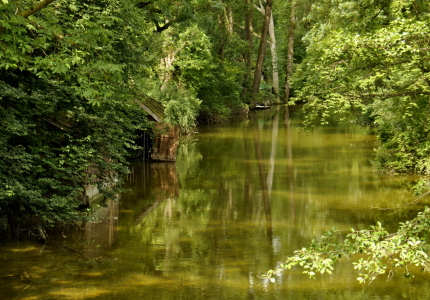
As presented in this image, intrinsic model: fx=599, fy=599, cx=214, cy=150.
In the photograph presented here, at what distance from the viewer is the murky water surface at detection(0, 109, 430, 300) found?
363 inches

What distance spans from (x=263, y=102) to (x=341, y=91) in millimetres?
39592

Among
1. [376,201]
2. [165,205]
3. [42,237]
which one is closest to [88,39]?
[42,237]

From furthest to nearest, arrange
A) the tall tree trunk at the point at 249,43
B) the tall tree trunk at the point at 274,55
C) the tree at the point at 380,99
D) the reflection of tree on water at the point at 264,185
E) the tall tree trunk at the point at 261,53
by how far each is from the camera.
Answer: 1. the tall tree trunk at the point at 274,55
2. the tall tree trunk at the point at 249,43
3. the tall tree trunk at the point at 261,53
4. the reflection of tree on water at the point at 264,185
5. the tree at the point at 380,99

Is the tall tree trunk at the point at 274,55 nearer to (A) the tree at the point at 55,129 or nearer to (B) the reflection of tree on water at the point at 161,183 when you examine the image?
(B) the reflection of tree on water at the point at 161,183

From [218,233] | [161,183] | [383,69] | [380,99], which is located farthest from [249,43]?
[380,99]

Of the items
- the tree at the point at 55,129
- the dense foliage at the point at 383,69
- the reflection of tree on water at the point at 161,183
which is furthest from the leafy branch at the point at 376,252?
the reflection of tree on water at the point at 161,183

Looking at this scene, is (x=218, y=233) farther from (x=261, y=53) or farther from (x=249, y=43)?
(x=249, y=43)

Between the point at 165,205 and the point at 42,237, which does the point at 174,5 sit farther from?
the point at 42,237

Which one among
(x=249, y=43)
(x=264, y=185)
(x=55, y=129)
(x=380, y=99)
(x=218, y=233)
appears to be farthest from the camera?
(x=249, y=43)

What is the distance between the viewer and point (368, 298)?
29.0 feet

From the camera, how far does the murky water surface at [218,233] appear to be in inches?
363

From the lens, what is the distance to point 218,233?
40.6 feet

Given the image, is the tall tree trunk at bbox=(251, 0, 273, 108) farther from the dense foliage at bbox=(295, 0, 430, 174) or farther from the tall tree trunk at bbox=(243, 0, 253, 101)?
the dense foliage at bbox=(295, 0, 430, 174)

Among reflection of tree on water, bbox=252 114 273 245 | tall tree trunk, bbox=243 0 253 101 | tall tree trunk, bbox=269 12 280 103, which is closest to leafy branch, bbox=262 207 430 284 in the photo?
reflection of tree on water, bbox=252 114 273 245
